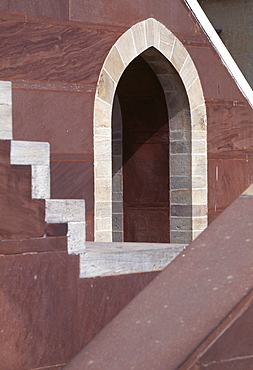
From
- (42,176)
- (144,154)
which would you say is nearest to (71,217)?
(42,176)

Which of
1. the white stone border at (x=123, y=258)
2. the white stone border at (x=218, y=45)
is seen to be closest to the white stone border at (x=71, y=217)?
the white stone border at (x=123, y=258)

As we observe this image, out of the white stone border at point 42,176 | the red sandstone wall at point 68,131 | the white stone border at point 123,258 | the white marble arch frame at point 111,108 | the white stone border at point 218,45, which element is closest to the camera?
the white stone border at point 42,176

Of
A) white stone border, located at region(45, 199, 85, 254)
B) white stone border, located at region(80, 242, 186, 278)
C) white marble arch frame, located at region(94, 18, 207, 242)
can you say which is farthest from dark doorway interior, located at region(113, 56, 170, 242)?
white stone border, located at region(45, 199, 85, 254)

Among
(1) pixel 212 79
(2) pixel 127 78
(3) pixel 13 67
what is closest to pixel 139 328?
(3) pixel 13 67

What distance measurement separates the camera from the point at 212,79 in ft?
27.4

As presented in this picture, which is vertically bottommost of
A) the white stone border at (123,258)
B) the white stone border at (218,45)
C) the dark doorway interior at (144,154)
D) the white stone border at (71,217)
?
the white stone border at (123,258)

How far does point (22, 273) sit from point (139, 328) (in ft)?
7.73

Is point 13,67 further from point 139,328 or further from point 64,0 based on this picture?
point 139,328

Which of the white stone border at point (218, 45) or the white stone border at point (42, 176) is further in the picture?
the white stone border at point (218, 45)

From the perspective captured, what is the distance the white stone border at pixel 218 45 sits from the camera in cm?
813

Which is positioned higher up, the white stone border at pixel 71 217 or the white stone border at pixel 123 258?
the white stone border at pixel 71 217

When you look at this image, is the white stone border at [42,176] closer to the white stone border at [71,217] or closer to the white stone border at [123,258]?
the white stone border at [71,217]

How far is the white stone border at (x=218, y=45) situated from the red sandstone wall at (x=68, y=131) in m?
0.08

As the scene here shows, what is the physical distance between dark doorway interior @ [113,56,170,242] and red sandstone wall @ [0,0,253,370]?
30.2 inches
